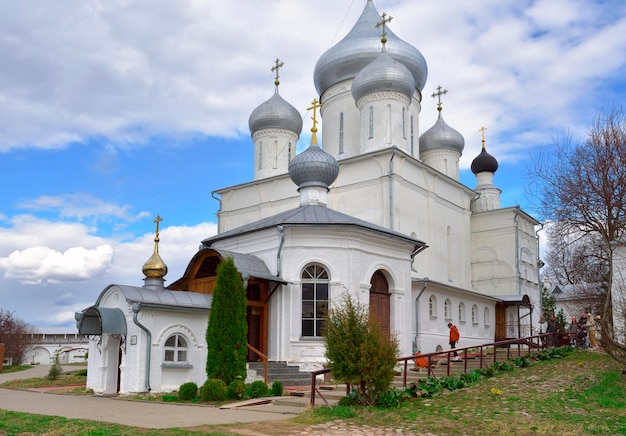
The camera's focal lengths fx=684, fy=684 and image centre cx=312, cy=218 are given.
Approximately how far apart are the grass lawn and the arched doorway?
16.5ft

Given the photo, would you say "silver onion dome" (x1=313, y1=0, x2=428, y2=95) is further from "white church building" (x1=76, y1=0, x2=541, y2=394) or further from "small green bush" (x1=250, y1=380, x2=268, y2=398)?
"small green bush" (x1=250, y1=380, x2=268, y2=398)

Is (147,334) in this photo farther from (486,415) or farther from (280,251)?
(486,415)

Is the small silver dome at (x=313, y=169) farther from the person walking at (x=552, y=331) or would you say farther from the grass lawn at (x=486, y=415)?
the grass lawn at (x=486, y=415)

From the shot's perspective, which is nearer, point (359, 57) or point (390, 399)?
point (390, 399)

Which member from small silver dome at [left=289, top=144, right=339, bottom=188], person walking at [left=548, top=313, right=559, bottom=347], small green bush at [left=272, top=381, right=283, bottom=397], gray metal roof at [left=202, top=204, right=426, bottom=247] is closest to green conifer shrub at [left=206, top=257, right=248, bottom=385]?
small green bush at [left=272, top=381, right=283, bottom=397]

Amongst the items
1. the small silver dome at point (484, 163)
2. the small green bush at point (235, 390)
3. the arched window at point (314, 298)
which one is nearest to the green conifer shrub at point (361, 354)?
the small green bush at point (235, 390)

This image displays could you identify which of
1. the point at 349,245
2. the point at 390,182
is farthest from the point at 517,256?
the point at 349,245

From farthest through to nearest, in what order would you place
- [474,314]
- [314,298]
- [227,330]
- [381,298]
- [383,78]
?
[474,314] < [383,78] < [381,298] < [314,298] < [227,330]

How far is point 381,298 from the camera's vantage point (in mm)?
19156

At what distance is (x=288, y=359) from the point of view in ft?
57.4

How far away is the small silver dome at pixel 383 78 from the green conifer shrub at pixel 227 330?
14045 mm

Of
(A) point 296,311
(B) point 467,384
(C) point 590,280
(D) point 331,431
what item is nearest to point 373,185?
(A) point 296,311

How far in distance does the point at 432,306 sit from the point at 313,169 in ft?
22.3

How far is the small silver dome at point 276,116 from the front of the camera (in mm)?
30844
